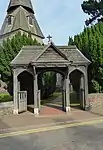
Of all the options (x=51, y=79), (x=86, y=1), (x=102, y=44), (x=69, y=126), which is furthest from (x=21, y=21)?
(x=69, y=126)

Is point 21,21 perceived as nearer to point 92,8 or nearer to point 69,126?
point 92,8

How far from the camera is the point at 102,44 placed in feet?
68.5

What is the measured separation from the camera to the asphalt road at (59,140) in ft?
27.1

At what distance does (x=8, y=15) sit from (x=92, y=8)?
21645 mm

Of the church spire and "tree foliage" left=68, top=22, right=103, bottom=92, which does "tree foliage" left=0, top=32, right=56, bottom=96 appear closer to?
"tree foliage" left=68, top=22, right=103, bottom=92

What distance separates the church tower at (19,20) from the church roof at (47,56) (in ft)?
102

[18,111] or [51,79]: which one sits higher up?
[51,79]

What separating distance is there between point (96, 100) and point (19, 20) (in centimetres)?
3482

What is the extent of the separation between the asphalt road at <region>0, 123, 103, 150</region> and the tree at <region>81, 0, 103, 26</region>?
27834 mm

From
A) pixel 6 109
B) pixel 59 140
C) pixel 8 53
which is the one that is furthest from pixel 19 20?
pixel 59 140

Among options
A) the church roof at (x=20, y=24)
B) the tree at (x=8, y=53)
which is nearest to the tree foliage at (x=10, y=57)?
the tree at (x=8, y=53)

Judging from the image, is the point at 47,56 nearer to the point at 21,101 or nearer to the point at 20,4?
the point at 21,101

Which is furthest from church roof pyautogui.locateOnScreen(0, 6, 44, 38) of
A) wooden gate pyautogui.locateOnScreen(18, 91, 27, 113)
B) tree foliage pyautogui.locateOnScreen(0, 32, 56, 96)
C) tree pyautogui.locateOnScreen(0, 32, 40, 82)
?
wooden gate pyautogui.locateOnScreen(18, 91, 27, 113)

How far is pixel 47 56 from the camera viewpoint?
17766 millimetres
